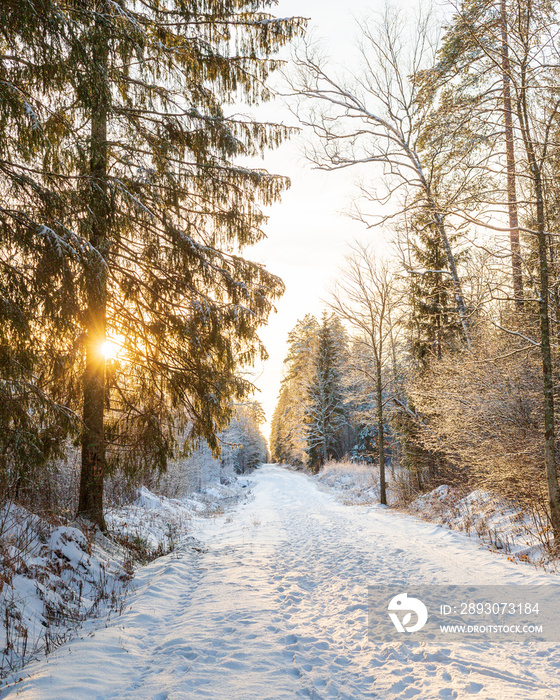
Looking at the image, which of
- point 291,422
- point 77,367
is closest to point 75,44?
point 77,367

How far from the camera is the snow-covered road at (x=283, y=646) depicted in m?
2.89

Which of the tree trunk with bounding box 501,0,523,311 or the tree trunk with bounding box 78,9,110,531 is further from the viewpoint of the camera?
the tree trunk with bounding box 501,0,523,311

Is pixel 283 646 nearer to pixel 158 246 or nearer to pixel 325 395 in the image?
pixel 158 246

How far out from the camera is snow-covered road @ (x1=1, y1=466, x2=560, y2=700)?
2887mm

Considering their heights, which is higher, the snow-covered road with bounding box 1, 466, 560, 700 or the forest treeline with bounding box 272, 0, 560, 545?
the forest treeline with bounding box 272, 0, 560, 545

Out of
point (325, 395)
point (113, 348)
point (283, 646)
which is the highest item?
point (113, 348)

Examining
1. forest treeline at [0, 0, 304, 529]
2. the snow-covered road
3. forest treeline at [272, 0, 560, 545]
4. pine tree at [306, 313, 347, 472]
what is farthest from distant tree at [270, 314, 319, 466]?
the snow-covered road

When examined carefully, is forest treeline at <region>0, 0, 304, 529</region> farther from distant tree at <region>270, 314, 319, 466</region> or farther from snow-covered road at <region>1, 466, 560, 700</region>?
distant tree at <region>270, 314, 319, 466</region>

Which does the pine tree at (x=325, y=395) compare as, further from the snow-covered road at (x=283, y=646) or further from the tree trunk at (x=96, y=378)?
the tree trunk at (x=96, y=378)

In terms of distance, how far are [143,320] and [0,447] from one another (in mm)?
3375

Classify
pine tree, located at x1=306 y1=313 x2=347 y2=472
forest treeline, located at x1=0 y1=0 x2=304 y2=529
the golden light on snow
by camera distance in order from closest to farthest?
forest treeline, located at x1=0 y1=0 x2=304 y2=529
the golden light on snow
pine tree, located at x1=306 y1=313 x2=347 y2=472

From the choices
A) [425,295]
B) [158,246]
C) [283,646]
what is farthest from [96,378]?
[425,295]

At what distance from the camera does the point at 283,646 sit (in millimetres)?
3570

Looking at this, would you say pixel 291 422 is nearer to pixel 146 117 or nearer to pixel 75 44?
pixel 146 117
